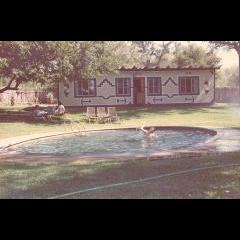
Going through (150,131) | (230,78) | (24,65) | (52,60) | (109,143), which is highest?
(52,60)

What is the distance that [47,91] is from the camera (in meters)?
10.3

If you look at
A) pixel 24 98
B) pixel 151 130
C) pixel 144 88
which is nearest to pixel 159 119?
pixel 151 130

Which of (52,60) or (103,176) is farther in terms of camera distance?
(52,60)

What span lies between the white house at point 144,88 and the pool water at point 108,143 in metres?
0.77

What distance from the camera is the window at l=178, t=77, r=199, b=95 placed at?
1262 cm

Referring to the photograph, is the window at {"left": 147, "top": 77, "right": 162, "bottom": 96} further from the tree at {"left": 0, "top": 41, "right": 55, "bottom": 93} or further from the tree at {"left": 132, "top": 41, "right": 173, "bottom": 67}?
the tree at {"left": 0, "top": 41, "right": 55, "bottom": 93}

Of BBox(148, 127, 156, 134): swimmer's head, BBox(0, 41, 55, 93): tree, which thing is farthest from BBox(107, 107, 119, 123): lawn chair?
BBox(0, 41, 55, 93): tree

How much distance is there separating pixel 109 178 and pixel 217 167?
2.27 meters

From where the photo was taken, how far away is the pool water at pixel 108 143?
10.1 metres

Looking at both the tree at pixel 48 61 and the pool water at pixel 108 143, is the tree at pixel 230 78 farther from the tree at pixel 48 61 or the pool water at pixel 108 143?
the tree at pixel 48 61

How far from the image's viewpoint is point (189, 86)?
42.3 ft

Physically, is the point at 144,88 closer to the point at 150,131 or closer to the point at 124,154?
the point at 150,131

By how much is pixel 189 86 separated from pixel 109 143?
134 inches
